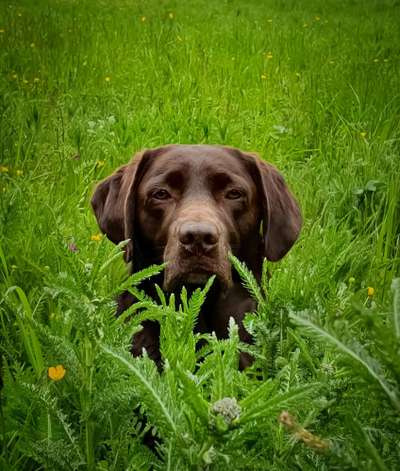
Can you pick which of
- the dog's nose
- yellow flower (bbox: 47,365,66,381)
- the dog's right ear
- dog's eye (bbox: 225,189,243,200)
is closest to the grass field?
yellow flower (bbox: 47,365,66,381)

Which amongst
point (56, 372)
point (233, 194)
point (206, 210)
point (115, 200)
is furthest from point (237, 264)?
point (115, 200)

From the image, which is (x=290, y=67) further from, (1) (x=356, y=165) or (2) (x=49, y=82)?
(1) (x=356, y=165)

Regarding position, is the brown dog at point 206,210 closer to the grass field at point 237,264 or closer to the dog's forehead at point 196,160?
the dog's forehead at point 196,160

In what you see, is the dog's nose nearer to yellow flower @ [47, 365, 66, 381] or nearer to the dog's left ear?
the dog's left ear

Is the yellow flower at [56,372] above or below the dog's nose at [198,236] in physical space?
above

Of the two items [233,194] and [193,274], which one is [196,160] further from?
[193,274]

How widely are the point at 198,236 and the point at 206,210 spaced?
0.99ft

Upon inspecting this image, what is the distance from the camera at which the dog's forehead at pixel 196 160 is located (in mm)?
3053

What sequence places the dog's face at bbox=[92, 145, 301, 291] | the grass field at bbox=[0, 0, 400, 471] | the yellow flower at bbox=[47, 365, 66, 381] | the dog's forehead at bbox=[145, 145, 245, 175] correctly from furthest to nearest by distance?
the dog's forehead at bbox=[145, 145, 245, 175]
the dog's face at bbox=[92, 145, 301, 291]
the yellow flower at bbox=[47, 365, 66, 381]
the grass field at bbox=[0, 0, 400, 471]

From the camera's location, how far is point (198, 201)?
292 cm

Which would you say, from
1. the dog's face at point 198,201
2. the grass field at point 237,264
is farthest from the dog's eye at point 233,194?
the grass field at point 237,264

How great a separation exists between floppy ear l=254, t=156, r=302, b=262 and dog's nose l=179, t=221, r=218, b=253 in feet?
1.84

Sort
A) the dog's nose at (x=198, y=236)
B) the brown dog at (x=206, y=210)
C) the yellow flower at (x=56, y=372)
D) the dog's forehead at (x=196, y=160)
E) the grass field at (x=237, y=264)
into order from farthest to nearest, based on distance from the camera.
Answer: the dog's forehead at (x=196, y=160) → the brown dog at (x=206, y=210) → the dog's nose at (x=198, y=236) → the yellow flower at (x=56, y=372) → the grass field at (x=237, y=264)

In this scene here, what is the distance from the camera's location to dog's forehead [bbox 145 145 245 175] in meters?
3.05
